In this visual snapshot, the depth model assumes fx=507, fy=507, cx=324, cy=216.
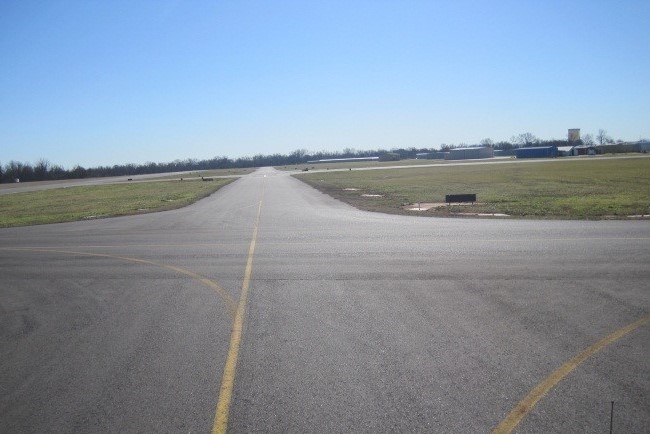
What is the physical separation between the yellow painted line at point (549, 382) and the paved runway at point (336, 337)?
4cm

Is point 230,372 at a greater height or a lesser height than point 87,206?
lesser

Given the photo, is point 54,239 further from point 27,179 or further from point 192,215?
point 27,179

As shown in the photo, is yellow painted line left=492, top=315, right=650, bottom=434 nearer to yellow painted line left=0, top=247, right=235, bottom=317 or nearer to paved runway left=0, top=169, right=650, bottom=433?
paved runway left=0, top=169, right=650, bottom=433

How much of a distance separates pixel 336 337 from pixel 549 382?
3.03 metres

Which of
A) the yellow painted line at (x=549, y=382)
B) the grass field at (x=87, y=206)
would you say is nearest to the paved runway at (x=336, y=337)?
the yellow painted line at (x=549, y=382)

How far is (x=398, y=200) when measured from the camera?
34.0 m

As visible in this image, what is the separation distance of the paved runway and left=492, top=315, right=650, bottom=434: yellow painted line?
0.04 metres

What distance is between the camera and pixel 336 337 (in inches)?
305

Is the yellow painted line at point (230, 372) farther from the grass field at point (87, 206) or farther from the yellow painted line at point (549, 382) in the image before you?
the grass field at point (87, 206)

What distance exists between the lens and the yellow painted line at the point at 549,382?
508 cm

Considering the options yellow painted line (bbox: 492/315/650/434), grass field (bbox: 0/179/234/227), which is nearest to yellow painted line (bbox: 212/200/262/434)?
yellow painted line (bbox: 492/315/650/434)

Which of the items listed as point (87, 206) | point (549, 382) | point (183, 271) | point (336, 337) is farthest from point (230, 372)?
point (87, 206)

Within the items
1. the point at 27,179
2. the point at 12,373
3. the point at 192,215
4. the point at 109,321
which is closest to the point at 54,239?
the point at 192,215

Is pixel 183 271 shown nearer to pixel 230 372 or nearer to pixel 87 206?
pixel 230 372
